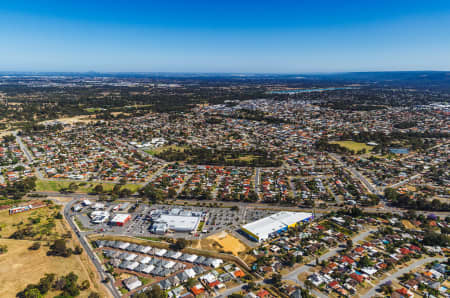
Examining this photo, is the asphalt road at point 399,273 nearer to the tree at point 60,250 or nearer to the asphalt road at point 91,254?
the asphalt road at point 91,254

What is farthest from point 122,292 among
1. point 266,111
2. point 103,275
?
point 266,111

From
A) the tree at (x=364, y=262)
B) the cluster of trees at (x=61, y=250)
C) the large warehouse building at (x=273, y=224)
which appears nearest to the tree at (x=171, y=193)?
the large warehouse building at (x=273, y=224)

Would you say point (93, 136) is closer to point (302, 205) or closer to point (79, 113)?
point (79, 113)

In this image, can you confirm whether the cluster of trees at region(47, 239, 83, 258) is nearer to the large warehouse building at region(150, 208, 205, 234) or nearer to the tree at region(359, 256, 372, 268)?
the large warehouse building at region(150, 208, 205, 234)

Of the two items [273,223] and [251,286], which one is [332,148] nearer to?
[273,223]

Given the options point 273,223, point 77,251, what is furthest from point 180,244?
point 273,223

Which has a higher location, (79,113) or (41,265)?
(79,113)
